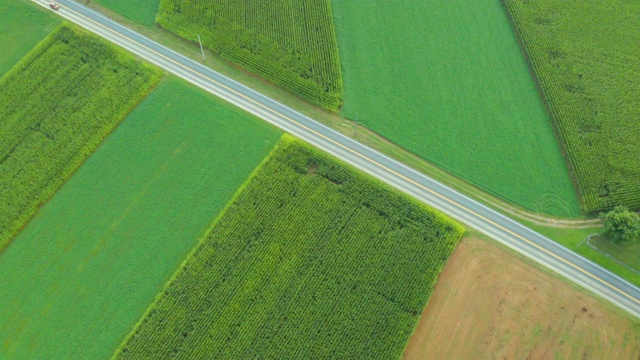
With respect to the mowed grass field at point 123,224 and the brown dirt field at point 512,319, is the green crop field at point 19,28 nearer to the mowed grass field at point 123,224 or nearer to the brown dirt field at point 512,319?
the mowed grass field at point 123,224

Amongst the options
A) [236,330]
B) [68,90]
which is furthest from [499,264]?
[68,90]

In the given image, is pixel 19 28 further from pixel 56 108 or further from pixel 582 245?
pixel 582 245

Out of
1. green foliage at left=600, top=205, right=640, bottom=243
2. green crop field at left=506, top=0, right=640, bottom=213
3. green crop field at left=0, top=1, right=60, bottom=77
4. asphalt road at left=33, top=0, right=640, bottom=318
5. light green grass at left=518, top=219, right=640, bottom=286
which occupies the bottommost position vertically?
green crop field at left=0, top=1, right=60, bottom=77

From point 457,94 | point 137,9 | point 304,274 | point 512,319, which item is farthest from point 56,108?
point 512,319

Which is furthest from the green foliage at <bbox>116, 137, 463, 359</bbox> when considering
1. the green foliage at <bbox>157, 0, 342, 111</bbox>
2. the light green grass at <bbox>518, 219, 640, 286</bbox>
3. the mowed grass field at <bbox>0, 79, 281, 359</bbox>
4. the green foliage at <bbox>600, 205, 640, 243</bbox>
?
the green foliage at <bbox>600, 205, 640, 243</bbox>

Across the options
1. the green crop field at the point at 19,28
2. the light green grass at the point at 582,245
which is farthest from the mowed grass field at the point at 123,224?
the light green grass at the point at 582,245

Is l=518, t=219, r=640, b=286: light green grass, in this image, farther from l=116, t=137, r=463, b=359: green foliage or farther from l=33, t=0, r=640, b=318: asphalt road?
l=116, t=137, r=463, b=359: green foliage
